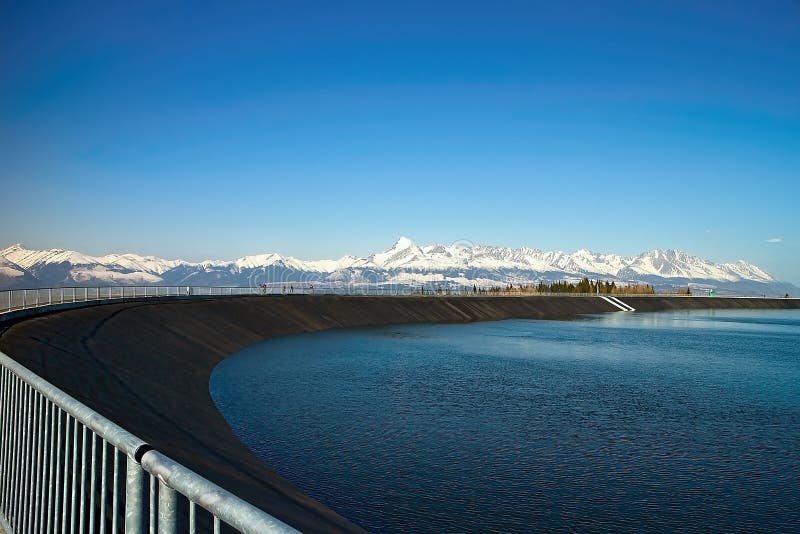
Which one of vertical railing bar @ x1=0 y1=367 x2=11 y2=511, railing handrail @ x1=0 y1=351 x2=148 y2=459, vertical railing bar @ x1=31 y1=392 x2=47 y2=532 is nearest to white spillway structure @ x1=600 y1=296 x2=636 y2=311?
vertical railing bar @ x1=0 y1=367 x2=11 y2=511

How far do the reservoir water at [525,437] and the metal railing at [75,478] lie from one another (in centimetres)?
1110

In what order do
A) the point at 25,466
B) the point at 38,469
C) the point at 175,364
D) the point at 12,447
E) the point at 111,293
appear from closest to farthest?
the point at 38,469 → the point at 25,466 → the point at 12,447 → the point at 175,364 → the point at 111,293

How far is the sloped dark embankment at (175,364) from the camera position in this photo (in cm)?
2228

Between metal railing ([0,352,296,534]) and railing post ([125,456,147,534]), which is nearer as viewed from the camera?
metal railing ([0,352,296,534])

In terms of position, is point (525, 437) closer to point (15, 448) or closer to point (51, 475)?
point (15, 448)

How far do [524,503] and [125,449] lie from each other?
17.6 m

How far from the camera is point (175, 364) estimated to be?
4766 centimetres

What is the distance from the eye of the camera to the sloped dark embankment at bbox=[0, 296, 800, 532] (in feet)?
73.1

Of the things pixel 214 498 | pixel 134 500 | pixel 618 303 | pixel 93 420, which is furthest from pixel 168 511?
pixel 618 303

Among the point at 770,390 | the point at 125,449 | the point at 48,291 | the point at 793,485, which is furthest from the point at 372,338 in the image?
the point at 125,449

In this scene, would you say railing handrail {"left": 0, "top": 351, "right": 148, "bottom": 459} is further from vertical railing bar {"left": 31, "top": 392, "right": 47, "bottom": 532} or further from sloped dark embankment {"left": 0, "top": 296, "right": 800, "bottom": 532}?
sloped dark embankment {"left": 0, "top": 296, "right": 800, "bottom": 532}

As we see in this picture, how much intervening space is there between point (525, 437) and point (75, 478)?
24.0 meters

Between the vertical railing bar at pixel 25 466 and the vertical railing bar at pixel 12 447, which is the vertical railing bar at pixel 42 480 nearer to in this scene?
the vertical railing bar at pixel 25 466

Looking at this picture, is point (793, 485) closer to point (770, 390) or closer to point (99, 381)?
point (770, 390)
